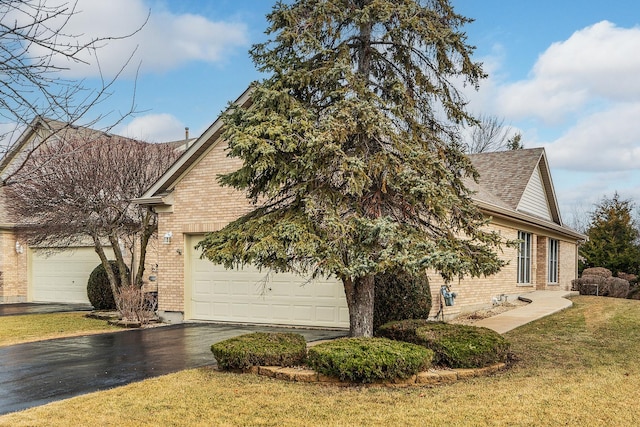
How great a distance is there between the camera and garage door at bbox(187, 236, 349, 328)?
45.6ft

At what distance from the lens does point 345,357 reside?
305 inches

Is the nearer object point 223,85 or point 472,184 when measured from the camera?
point 223,85

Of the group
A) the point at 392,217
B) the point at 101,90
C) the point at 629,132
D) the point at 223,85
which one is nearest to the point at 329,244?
the point at 392,217

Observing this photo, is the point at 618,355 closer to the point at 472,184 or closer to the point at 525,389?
the point at 525,389

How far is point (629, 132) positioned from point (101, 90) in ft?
102

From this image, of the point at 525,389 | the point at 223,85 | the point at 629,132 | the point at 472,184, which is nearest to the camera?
the point at 525,389

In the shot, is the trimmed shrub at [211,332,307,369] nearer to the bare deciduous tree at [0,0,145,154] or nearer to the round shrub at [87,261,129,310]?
the bare deciduous tree at [0,0,145,154]

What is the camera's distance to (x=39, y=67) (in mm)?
3701

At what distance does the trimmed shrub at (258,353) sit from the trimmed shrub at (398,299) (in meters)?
3.93

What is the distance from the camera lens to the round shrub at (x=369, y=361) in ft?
25.0

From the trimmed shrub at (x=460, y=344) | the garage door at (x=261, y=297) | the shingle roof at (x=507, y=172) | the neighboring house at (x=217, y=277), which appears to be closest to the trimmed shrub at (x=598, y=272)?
the shingle roof at (x=507, y=172)

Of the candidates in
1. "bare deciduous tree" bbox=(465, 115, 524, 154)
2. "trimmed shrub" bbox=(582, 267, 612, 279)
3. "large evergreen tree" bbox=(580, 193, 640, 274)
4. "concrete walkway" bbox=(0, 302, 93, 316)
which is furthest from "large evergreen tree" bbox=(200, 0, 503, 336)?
"bare deciduous tree" bbox=(465, 115, 524, 154)

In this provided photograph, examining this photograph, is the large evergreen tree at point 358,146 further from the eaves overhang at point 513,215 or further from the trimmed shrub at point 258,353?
the eaves overhang at point 513,215

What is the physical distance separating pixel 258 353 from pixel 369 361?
1.70 metres
